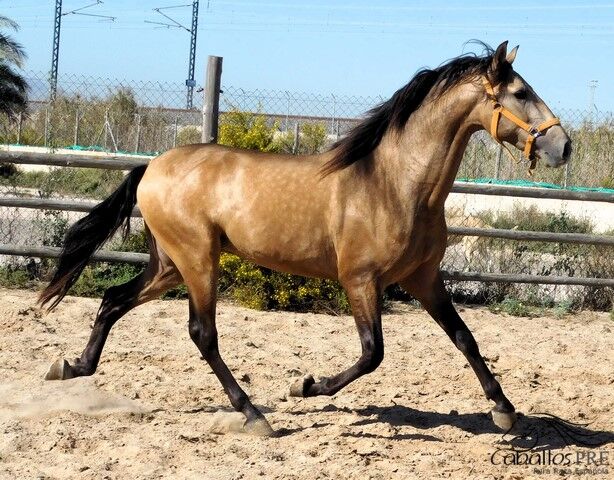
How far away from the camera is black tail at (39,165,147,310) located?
563cm

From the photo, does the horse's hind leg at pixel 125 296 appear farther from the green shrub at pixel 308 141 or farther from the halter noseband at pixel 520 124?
the green shrub at pixel 308 141

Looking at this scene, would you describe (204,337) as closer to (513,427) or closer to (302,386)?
(302,386)

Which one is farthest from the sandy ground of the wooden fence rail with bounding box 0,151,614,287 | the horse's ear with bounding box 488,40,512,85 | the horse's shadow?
the horse's ear with bounding box 488,40,512,85

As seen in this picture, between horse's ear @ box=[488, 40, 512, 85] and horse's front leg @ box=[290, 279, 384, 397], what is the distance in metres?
1.17

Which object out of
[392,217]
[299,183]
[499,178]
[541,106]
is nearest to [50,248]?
[299,183]

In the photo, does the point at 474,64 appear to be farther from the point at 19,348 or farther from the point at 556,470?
the point at 19,348

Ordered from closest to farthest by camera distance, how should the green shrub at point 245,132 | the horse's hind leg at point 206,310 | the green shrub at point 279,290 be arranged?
the horse's hind leg at point 206,310
the green shrub at point 279,290
the green shrub at point 245,132

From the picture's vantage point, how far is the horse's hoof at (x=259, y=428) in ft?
15.2

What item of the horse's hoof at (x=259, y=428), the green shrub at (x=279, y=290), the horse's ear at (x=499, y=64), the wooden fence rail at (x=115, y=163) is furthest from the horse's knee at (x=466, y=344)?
the wooden fence rail at (x=115, y=163)

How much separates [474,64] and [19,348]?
3.44 metres

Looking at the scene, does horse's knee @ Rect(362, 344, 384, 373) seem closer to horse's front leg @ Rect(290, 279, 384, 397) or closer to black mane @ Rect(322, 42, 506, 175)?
horse's front leg @ Rect(290, 279, 384, 397)

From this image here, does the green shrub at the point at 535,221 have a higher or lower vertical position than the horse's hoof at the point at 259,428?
higher

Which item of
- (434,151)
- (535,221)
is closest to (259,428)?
(434,151)

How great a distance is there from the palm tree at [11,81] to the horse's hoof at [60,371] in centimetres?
1374
